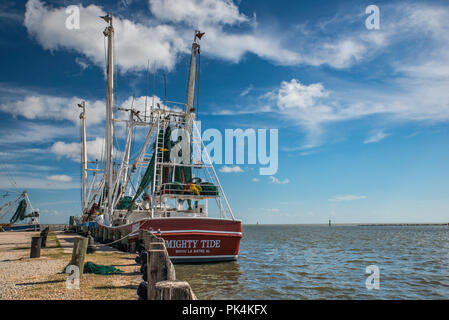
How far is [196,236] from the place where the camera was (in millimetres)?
17609

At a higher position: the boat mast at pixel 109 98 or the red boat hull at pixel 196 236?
the boat mast at pixel 109 98

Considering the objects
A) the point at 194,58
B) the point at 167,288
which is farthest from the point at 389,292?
the point at 194,58

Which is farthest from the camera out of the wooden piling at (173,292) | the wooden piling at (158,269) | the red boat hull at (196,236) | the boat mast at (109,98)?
the boat mast at (109,98)

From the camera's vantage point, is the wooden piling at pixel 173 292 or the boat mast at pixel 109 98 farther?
the boat mast at pixel 109 98

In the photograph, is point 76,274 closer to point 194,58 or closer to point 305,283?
point 305,283

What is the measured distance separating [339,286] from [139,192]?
52.3 ft

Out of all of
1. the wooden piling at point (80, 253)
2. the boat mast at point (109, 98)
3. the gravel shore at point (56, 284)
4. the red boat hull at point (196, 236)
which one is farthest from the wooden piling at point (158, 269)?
the boat mast at point (109, 98)

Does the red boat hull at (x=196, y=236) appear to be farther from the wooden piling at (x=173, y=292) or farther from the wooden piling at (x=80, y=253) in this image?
the wooden piling at (x=173, y=292)

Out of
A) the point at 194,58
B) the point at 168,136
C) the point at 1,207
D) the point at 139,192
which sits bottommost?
the point at 1,207

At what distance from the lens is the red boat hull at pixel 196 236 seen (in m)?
17.3

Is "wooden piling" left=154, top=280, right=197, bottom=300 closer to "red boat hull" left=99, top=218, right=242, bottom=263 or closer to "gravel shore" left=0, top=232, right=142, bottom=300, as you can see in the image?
"gravel shore" left=0, top=232, right=142, bottom=300

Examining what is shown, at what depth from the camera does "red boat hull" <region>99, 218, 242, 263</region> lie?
17328 millimetres

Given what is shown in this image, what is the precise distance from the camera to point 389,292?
13523 mm

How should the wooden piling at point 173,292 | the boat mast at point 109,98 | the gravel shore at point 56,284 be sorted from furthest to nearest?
1. the boat mast at point 109,98
2. the gravel shore at point 56,284
3. the wooden piling at point 173,292
